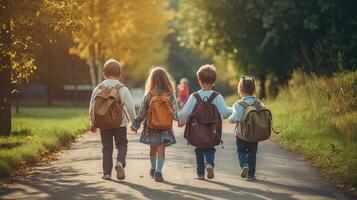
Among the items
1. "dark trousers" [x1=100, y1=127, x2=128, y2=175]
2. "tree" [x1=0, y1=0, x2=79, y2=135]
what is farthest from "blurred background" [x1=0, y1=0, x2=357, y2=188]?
"dark trousers" [x1=100, y1=127, x2=128, y2=175]

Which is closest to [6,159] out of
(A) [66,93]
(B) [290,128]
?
(B) [290,128]

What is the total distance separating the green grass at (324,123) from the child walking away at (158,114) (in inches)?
98.3

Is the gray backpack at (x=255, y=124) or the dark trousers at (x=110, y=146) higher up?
the gray backpack at (x=255, y=124)

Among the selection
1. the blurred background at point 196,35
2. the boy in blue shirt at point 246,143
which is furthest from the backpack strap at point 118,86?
the blurred background at point 196,35

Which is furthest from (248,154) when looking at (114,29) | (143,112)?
(114,29)

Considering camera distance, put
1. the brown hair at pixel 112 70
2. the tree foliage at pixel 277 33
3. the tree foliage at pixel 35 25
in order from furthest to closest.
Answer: the tree foliage at pixel 277 33 < the tree foliage at pixel 35 25 < the brown hair at pixel 112 70

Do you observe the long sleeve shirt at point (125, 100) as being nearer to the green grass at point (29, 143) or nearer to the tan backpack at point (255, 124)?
the tan backpack at point (255, 124)

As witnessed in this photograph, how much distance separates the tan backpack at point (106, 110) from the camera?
9.87 m

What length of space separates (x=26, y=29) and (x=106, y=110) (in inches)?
206

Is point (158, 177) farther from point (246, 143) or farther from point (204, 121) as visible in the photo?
point (246, 143)

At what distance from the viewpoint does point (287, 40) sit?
1011 inches

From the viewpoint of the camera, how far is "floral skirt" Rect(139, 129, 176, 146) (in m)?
9.97

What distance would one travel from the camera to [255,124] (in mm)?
9797

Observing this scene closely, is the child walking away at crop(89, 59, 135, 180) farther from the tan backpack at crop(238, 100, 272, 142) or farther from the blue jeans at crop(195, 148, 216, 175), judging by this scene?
the tan backpack at crop(238, 100, 272, 142)
